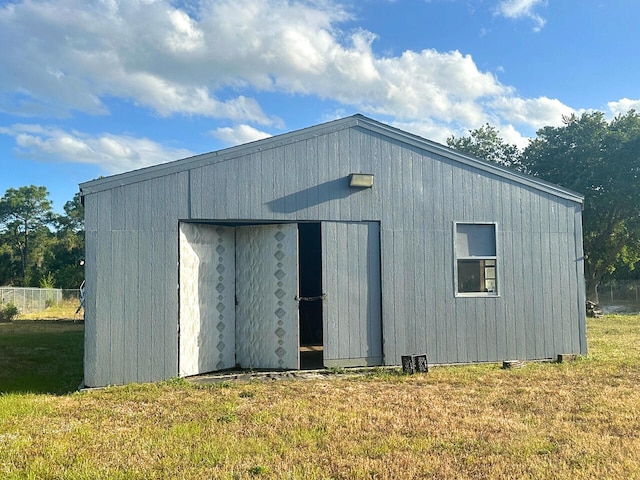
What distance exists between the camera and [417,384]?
656 cm

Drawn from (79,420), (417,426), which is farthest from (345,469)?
(79,420)

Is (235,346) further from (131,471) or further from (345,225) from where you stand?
(131,471)

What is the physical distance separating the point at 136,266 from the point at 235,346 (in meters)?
2.00

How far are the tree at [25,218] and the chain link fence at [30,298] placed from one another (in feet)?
56.0

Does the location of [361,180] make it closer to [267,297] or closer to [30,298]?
[267,297]

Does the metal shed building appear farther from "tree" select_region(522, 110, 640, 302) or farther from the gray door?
"tree" select_region(522, 110, 640, 302)

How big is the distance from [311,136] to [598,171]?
74.5 feet

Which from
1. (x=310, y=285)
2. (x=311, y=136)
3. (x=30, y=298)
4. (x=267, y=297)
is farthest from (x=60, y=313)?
(x=311, y=136)

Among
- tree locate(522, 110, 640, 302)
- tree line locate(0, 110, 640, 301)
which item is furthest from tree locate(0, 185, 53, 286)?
tree locate(522, 110, 640, 302)

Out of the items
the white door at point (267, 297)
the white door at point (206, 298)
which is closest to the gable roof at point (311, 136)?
the white door at point (206, 298)

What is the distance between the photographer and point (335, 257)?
7656 millimetres

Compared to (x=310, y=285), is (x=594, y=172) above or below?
above

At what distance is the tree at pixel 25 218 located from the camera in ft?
134

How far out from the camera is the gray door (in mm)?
7555
